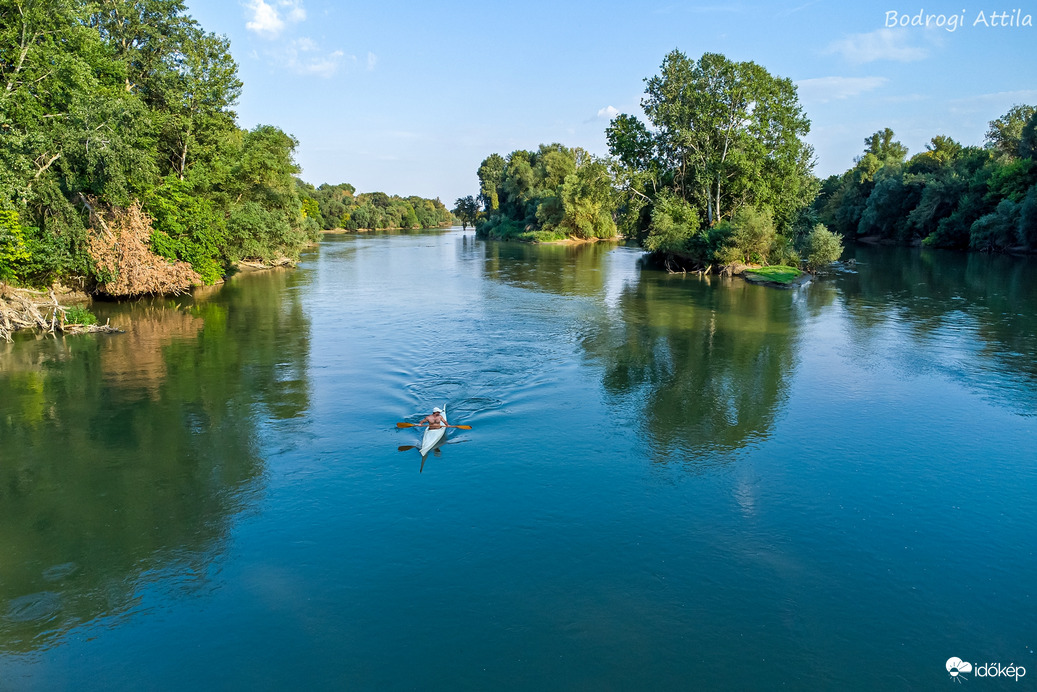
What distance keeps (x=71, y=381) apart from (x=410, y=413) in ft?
41.4

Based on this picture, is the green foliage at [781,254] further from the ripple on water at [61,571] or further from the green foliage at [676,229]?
the ripple on water at [61,571]

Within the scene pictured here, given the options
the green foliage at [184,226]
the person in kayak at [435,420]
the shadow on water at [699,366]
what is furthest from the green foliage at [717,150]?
the person in kayak at [435,420]

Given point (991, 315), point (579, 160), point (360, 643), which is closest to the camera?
point (360, 643)

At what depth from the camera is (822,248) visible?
5356 centimetres

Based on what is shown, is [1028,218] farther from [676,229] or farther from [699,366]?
[699,366]

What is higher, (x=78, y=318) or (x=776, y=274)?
(x=776, y=274)

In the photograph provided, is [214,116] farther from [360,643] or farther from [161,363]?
[360,643]

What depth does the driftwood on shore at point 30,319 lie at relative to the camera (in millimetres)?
27797

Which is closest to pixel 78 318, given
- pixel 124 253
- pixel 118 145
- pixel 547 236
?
pixel 124 253

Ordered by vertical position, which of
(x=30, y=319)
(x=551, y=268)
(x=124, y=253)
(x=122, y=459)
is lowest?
(x=122, y=459)

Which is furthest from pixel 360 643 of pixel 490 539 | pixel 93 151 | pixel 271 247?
pixel 271 247

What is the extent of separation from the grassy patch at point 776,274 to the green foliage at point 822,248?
2674 mm

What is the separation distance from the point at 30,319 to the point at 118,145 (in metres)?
8.87

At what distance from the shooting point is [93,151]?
A: 3053 cm
